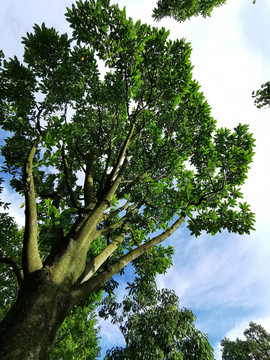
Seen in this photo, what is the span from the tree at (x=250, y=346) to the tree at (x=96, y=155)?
33.0 m


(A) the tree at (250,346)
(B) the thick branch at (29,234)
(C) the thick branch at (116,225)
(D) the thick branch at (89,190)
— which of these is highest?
(D) the thick branch at (89,190)

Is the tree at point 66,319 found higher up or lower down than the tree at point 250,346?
higher up

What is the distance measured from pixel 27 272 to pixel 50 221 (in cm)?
82

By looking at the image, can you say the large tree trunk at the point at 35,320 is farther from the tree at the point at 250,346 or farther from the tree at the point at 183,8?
the tree at the point at 250,346

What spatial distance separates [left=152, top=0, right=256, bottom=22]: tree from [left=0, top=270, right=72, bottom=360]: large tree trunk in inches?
382

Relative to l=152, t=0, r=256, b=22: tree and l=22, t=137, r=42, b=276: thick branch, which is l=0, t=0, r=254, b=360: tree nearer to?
l=22, t=137, r=42, b=276: thick branch

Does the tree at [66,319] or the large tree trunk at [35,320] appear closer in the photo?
the large tree trunk at [35,320]

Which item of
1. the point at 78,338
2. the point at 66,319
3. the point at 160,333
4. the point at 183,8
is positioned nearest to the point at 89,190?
the point at 183,8

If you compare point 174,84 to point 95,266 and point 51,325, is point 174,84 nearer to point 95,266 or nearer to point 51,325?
point 95,266

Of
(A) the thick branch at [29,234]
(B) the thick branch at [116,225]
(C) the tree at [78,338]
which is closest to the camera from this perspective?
(A) the thick branch at [29,234]

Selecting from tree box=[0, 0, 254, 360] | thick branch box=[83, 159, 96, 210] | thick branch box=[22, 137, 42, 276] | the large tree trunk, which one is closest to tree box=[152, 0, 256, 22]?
tree box=[0, 0, 254, 360]

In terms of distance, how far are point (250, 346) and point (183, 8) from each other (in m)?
40.4

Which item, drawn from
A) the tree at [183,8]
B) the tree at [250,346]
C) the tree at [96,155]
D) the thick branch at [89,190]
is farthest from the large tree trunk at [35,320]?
the tree at [250,346]

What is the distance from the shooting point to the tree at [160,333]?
31.6 feet
